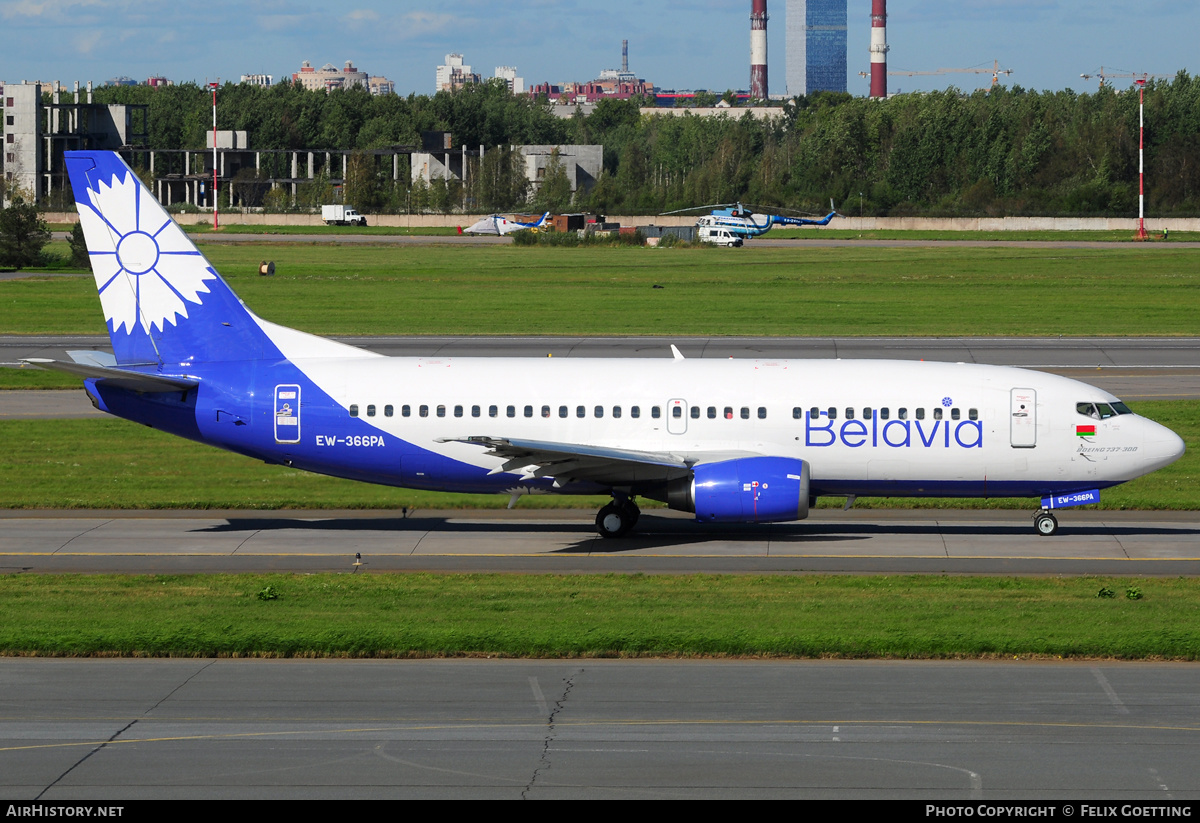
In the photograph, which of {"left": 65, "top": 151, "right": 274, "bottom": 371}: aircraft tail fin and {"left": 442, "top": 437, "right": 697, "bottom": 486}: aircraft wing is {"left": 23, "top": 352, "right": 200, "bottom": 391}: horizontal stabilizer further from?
{"left": 442, "top": 437, "right": 697, "bottom": 486}: aircraft wing

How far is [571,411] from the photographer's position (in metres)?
32.2

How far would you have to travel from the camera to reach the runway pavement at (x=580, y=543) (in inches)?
1142

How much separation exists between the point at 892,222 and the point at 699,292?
85571 mm

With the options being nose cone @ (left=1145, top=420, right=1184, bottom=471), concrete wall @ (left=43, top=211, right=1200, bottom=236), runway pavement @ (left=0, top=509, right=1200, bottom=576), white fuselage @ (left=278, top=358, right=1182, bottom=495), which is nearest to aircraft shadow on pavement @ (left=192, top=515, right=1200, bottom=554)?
runway pavement @ (left=0, top=509, right=1200, bottom=576)

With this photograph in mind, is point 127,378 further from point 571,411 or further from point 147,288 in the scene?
point 571,411

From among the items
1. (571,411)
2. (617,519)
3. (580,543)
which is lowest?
(580,543)

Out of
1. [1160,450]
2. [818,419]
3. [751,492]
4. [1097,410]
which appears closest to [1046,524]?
[1097,410]

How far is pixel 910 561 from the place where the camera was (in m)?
29.4

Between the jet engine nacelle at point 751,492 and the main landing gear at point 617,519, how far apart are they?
80.7 inches

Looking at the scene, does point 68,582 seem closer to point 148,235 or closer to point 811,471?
point 148,235

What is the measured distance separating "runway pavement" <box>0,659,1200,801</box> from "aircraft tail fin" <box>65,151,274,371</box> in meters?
12.5

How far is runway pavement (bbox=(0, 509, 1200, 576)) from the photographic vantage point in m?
29.0

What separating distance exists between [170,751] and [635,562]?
45.3ft
